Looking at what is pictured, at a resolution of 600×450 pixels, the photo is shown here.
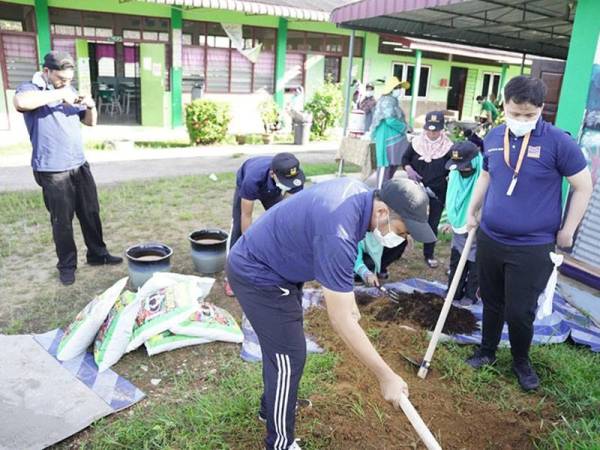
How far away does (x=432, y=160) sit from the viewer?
15.7 feet

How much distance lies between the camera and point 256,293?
2.13 meters

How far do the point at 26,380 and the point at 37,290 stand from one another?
1.39 m

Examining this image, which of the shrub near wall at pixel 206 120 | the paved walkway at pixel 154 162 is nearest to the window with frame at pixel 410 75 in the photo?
the paved walkway at pixel 154 162

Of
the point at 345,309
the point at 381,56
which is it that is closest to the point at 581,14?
the point at 345,309

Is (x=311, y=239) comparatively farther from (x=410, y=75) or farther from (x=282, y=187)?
(x=410, y=75)

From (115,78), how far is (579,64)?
41.0 feet

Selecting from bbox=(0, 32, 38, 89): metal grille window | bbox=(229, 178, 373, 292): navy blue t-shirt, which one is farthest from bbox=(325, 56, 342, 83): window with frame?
bbox=(229, 178, 373, 292): navy blue t-shirt

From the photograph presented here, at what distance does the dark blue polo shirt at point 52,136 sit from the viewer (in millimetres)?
4055

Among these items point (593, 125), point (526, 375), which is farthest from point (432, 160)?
point (526, 375)

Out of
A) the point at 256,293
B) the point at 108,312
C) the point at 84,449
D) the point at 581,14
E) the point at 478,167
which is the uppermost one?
the point at 581,14

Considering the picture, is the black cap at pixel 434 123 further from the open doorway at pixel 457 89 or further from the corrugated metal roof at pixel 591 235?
the open doorway at pixel 457 89

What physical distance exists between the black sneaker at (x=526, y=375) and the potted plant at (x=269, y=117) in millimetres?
9982

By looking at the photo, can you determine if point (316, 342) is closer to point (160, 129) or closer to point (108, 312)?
point (108, 312)

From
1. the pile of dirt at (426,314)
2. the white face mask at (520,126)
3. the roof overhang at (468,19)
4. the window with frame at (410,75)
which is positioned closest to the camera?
the white face mask at (520,126)
